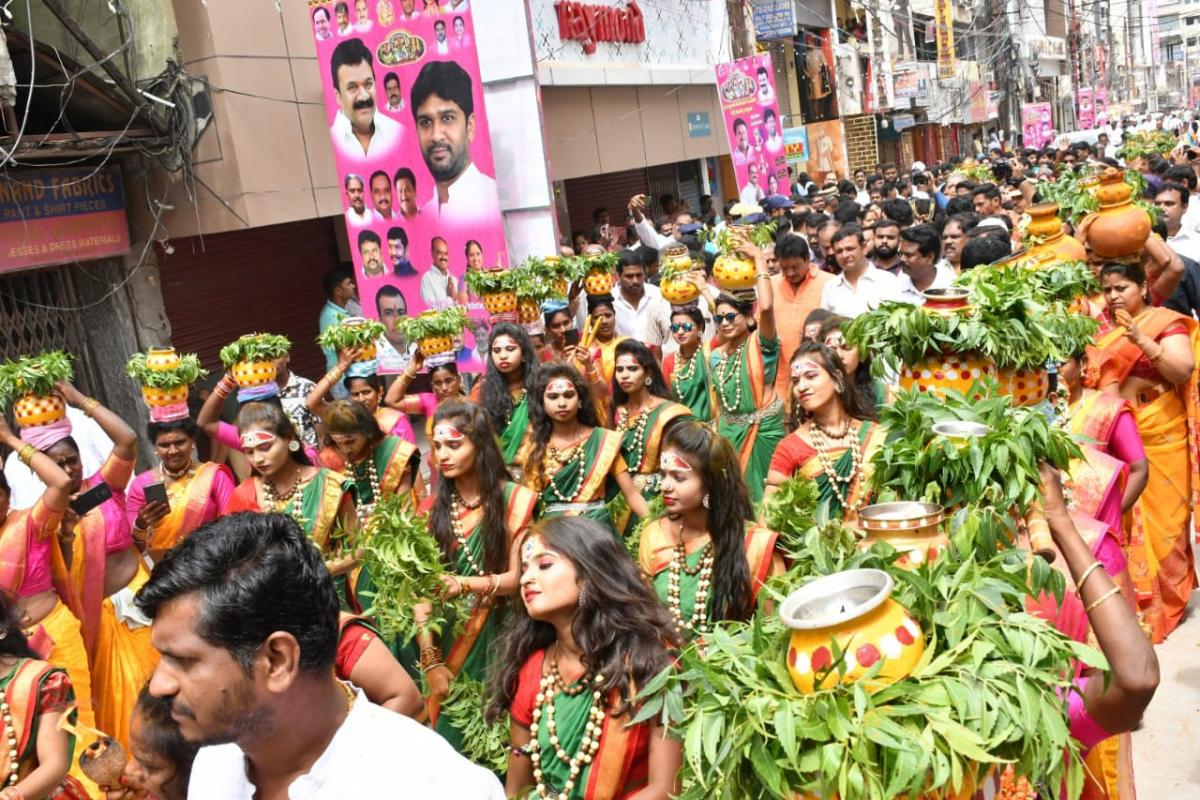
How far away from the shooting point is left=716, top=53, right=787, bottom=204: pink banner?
1321 centimetres

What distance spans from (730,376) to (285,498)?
258 cm

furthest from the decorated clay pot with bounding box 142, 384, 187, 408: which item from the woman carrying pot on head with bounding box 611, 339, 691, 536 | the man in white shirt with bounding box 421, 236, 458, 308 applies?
the man in white shirt with bounding box 421, 236, 458, 308

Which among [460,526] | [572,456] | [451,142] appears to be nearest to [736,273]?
[572,456]

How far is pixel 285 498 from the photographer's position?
4.99m

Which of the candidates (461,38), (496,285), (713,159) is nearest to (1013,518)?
(496,285)

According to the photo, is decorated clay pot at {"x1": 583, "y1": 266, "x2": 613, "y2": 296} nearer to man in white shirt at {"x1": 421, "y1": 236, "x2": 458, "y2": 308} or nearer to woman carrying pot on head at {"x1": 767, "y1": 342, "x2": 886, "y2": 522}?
man in white shirt at {"x1": 421, "y1": 236, "x2": 458, "y2": 308}

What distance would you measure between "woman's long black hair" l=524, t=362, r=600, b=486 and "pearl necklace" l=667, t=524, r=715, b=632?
163cm

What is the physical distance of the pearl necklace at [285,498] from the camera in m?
4.89

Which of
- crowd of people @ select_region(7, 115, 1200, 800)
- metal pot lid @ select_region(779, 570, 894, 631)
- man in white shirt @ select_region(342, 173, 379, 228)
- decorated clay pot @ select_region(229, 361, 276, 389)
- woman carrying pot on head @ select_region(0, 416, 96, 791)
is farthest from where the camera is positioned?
man in white shirt @ select_region(342, 173, 379, 228)

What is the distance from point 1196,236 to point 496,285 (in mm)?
5217

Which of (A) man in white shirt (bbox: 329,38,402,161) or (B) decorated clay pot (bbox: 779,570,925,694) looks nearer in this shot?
(B) decorated clay pot (bbox: 779,570,925,694)

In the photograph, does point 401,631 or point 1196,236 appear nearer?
point 401,631

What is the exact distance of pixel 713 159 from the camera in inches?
850

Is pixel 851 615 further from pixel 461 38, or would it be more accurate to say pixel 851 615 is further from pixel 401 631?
pixel 461 38
